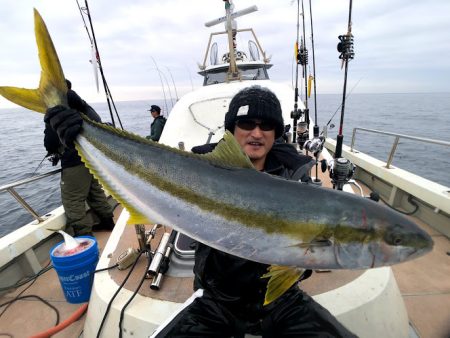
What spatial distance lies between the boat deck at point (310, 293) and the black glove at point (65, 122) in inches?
69.9

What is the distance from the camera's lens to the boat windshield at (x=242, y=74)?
386 inches

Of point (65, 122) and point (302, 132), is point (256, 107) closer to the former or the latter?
point (65, 122)

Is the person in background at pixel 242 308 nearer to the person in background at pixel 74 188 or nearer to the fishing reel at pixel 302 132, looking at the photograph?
the fishing reel at pixel 302 132

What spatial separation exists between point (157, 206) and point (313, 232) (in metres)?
1.04

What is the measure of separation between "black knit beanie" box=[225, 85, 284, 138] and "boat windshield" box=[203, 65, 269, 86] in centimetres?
762

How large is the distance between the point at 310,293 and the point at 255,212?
1.57 m

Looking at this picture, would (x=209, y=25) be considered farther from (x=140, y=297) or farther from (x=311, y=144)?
(x=140, y=297)

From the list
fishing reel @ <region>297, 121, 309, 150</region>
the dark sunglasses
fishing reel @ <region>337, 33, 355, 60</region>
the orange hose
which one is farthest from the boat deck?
fishing reel @ <region>337, 33, 355, 60</region>

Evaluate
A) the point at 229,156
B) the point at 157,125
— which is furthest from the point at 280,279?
the point at 157,125

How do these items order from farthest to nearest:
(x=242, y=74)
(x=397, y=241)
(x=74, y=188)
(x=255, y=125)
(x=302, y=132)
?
(x=242, y=74) → (x=302, y=132) → (x=74, y=188) → (x=255, y=125) → (x=397, y=241)

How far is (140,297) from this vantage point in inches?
111

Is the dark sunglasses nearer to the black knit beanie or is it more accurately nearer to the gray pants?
the black knit beanie

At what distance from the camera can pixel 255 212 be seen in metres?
1.69

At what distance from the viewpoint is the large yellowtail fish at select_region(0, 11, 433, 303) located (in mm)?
1571
